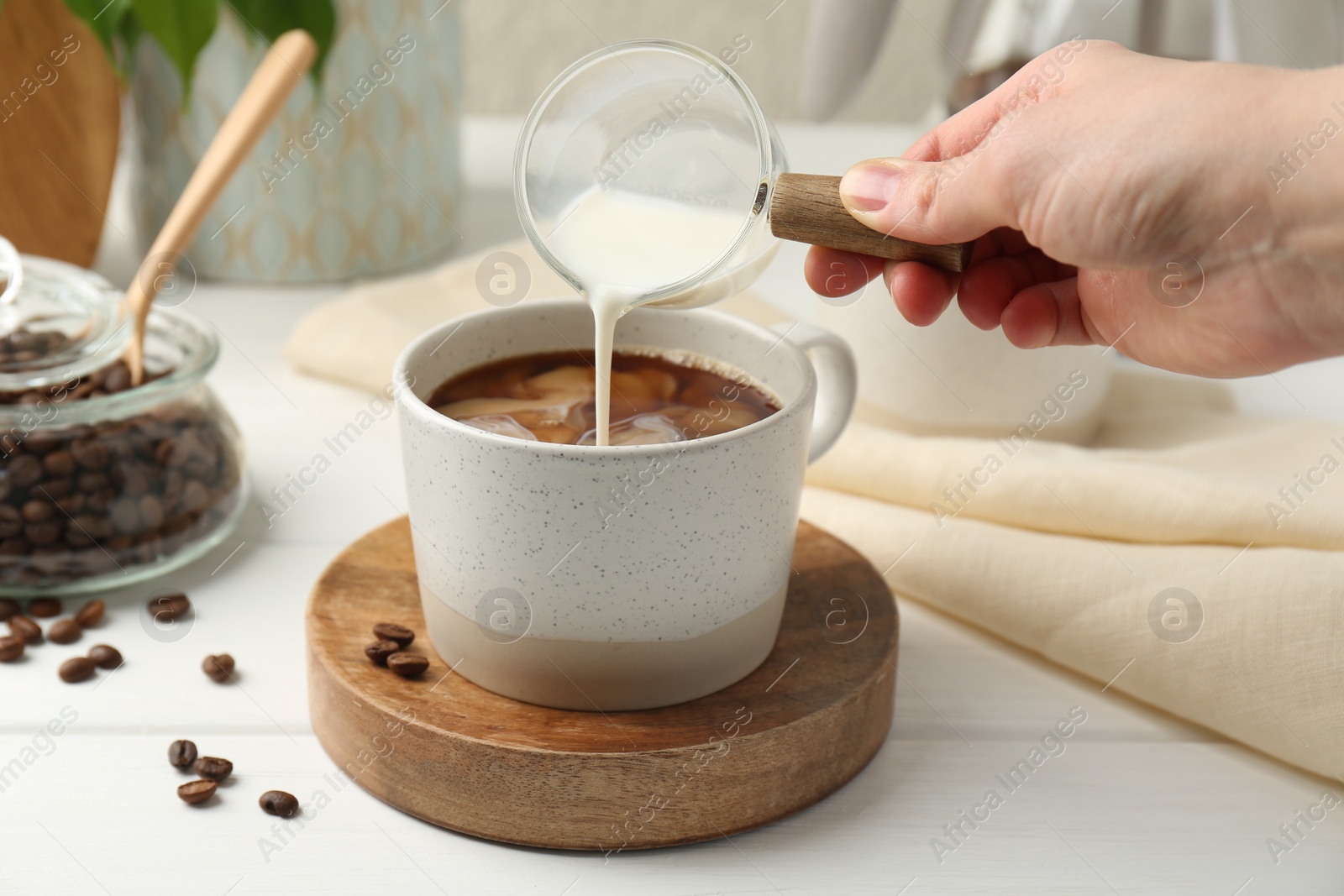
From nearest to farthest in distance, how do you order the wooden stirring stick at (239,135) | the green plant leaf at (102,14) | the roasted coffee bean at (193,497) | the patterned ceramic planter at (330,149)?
1. the roasted coffee bean at (193,497)
2. the wooden stirring stick at (239,135)
3. the green plant leaf at (102,14)
4. the patterned ceramic planter at (330,149)

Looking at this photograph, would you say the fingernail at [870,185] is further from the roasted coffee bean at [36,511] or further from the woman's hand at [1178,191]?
the roasted coffee bean at [36,511]

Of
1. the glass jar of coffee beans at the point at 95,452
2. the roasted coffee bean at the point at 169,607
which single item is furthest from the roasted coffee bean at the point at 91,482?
the roasted coffee bean at the point at 169,607

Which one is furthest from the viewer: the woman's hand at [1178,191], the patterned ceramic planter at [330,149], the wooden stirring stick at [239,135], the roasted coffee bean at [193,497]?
the patterned ceramic planter at [330,149]

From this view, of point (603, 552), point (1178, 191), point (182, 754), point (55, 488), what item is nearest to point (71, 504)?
point (55, 488)

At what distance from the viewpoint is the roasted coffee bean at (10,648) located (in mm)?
954

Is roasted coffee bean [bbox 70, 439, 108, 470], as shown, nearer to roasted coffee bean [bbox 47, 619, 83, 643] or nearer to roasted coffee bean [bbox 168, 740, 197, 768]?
roasted coffee bean [bbox 47, 619, 83, 643]

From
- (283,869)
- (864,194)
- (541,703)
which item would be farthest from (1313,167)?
(283,869)

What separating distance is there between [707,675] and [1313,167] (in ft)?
1.57

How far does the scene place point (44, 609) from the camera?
101 centimetres

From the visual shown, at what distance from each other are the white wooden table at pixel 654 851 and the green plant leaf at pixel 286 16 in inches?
27.5

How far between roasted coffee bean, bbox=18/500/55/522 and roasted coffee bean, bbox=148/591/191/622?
106 millimetres

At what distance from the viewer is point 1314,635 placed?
886 mm

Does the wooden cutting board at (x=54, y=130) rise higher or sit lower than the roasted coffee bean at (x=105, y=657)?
higher

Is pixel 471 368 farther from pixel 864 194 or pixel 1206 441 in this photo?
pixel 1206 441
